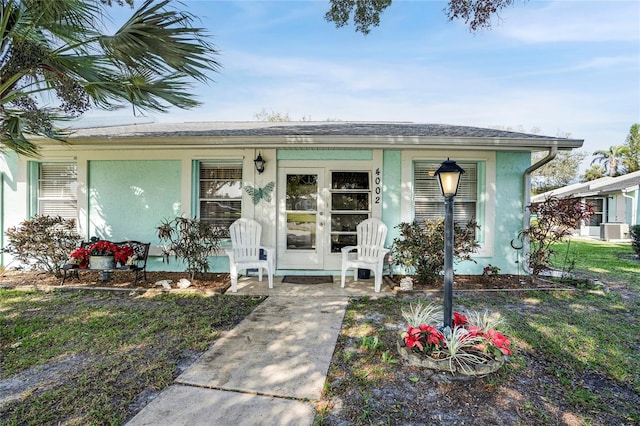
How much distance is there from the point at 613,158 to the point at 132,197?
3395 cm

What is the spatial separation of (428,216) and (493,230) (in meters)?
1.12

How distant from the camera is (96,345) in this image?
2.97 meters

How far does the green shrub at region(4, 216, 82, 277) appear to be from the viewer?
5.25 meters

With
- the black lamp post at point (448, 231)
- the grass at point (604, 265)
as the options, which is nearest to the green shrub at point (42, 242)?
the black lamp post at point (448, 231)

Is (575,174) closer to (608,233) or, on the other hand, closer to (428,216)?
(608,233)

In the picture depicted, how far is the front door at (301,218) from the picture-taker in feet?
19.0

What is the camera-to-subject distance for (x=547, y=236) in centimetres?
512

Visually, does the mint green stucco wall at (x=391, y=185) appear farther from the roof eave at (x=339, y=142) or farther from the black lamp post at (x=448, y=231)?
the black lamp post at (x=448, y=231)

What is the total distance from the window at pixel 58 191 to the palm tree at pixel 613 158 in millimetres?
34520

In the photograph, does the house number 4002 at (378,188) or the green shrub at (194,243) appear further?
the house number 4002 at (378,188)

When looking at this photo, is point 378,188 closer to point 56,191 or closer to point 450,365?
point 450,365

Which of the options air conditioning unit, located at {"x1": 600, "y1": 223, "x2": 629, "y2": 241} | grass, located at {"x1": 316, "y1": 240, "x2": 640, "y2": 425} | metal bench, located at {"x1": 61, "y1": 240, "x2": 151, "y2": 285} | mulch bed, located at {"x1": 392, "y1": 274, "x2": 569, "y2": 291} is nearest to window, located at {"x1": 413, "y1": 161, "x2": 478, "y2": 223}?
mulch bed, located at {"x1": 392, "y1": 274, "x2": 569, "y2": 291}

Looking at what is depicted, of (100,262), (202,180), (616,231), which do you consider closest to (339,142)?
(202,180)

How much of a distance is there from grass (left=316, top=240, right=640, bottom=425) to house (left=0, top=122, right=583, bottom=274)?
1.77 m
